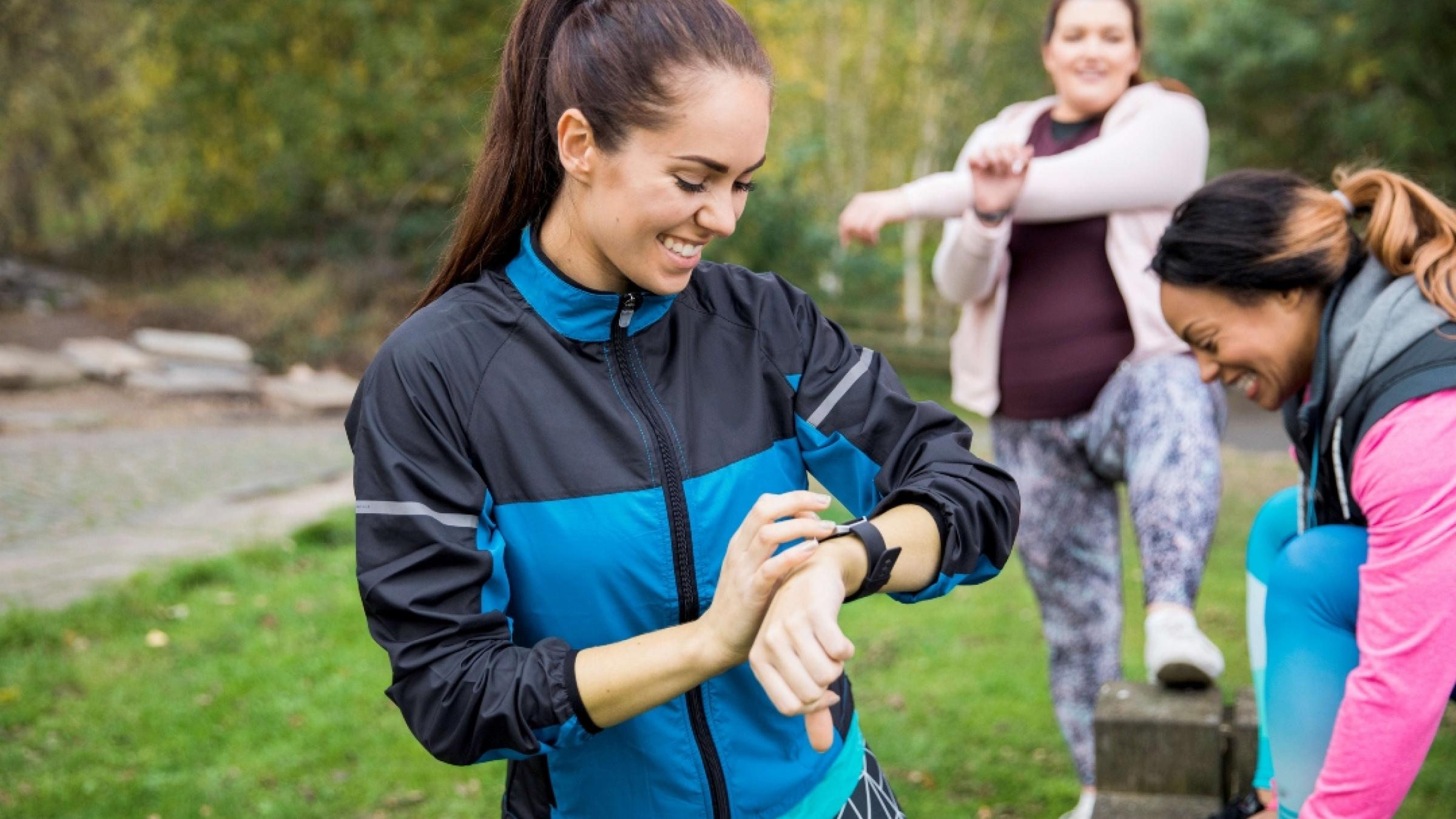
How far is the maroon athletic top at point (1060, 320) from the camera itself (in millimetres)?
3047

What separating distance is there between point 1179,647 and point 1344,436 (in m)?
0.72

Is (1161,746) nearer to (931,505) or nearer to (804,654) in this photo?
(931,505)

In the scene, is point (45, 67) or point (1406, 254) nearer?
point (1406, 254)

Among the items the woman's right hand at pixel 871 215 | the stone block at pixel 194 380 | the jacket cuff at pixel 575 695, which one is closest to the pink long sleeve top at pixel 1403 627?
the woman's right hand at pixel 871 215

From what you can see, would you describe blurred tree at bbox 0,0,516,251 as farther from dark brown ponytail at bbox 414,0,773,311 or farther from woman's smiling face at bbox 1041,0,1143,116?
dark brown ponytail at bbox 414,0,773,311

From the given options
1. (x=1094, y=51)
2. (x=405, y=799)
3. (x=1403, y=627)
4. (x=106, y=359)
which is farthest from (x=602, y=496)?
(x=106, y=359)

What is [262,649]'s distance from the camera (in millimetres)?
5246

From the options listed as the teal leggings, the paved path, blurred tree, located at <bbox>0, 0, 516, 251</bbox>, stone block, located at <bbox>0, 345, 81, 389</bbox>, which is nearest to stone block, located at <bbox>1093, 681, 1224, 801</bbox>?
the teal leggings

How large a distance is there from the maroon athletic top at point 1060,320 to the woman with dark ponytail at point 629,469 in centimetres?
132

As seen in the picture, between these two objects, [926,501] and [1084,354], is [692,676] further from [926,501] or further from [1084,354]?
[1084,354]

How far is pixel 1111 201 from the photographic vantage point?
9.82 ft

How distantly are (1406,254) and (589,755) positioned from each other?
5.48 ft

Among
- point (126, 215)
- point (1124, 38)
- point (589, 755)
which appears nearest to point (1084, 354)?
A: point (1124, 38)

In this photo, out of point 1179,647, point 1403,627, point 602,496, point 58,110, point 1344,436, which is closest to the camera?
point 602,496
